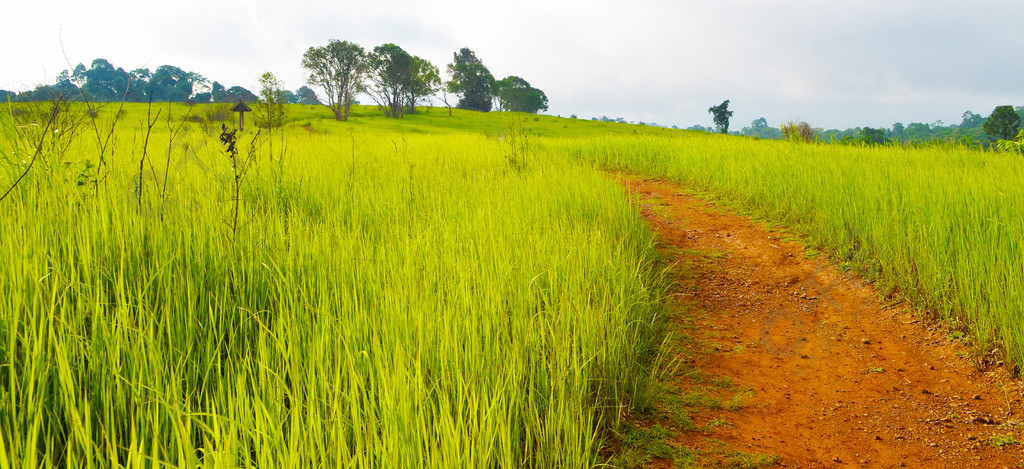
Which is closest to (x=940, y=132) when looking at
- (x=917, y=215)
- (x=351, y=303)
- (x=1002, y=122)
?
(x=917, y=215)

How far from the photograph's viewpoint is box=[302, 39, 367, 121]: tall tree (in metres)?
Result: 51.5

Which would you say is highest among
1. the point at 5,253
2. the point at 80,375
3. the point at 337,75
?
the point at 337,75

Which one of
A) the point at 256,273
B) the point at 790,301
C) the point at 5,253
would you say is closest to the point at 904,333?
the point at 790,301

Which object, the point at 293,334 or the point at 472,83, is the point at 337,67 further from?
the point at 293,334

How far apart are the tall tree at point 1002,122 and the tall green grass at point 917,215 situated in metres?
41.7

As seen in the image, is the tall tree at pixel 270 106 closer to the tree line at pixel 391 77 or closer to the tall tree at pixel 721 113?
the tree line at pixel 391 77

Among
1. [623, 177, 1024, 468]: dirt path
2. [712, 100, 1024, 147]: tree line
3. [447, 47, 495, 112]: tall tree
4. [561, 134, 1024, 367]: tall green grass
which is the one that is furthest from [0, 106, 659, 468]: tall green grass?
[447, 47, 495, 112]: tall tree

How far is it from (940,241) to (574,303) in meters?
3.19

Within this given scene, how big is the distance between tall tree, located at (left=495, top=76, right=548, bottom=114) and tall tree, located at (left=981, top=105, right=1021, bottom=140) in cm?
4954

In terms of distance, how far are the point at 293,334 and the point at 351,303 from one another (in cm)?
34

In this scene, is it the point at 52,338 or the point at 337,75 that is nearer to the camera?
the point at 52,338

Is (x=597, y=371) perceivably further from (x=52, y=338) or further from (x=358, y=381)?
(x=52, y=338)

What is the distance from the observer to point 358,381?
1.83 meters

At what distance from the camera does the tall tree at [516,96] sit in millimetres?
77938
